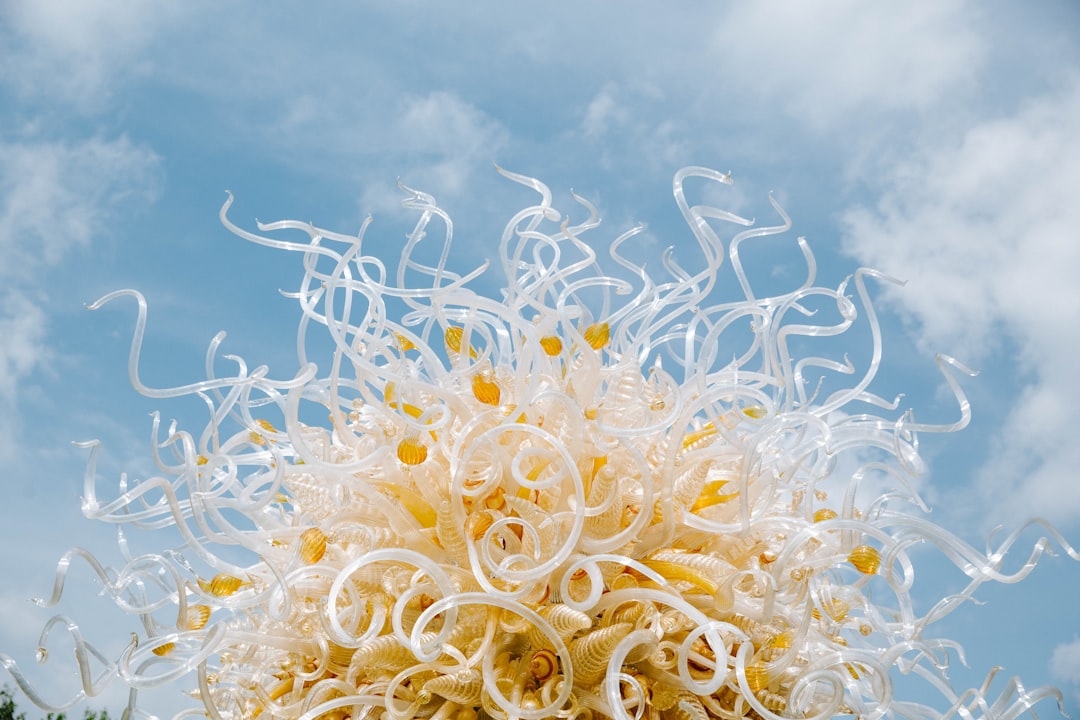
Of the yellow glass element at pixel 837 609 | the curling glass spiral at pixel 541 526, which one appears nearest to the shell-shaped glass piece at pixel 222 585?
the curling glass spiral at pixel 541 526

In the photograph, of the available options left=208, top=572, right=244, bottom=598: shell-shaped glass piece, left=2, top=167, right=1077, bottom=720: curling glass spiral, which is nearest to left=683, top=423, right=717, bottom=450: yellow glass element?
left=2, top=167, right=1077, bottom=720: curling glass spiral

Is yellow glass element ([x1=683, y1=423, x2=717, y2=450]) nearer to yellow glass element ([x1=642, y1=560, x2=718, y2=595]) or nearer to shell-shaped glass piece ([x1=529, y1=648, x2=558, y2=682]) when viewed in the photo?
yellow glass element ([x1=642, y1=560, x2=718, y2=595])

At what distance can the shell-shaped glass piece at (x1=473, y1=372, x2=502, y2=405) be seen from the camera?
2.04 m

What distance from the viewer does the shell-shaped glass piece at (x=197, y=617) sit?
6.97 ft

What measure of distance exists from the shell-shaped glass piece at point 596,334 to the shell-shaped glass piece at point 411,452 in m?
0.40

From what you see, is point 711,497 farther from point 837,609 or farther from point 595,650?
point 595,650

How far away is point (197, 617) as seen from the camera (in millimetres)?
2131

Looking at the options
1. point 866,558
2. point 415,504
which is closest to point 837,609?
point 866,558

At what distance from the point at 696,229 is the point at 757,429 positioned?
44 cm

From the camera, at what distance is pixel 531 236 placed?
2287mm

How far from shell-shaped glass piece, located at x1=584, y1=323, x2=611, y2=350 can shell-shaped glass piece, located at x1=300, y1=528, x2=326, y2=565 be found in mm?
635

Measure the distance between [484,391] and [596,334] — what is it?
25cm

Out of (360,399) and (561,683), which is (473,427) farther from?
(561,683)

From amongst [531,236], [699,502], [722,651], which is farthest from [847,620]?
[531,236]
